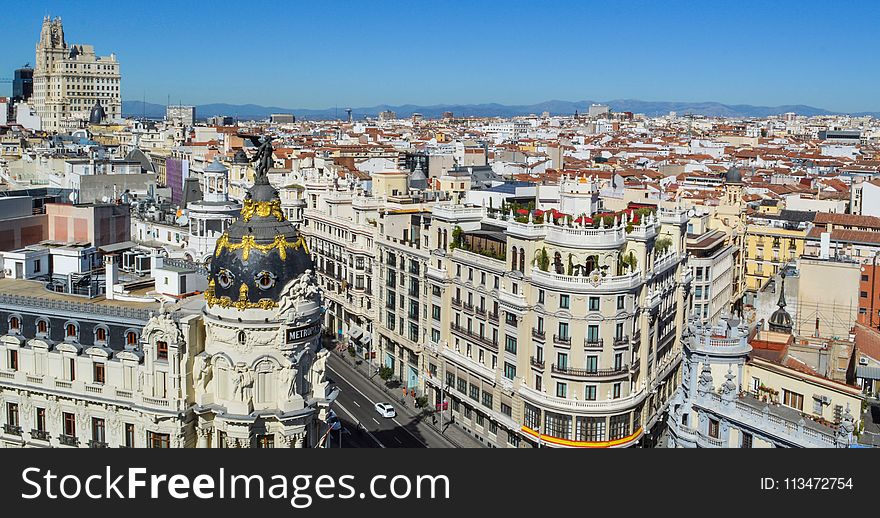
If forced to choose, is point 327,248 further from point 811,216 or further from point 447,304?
point 811,216

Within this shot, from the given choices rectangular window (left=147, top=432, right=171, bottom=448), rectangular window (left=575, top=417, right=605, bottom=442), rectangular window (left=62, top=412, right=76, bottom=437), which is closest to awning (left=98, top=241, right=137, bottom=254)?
rectangular window (left=62, top=412, right=76, bottom=437)

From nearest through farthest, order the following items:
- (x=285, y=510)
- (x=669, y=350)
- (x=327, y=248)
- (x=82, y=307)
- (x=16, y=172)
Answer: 1. (x=285, y=510)
2. (x=82, y=307)
3. (x=669, y=350)
4. (x=327, y=248)
5. (x=16, y=172)

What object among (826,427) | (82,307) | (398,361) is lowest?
(398,361)

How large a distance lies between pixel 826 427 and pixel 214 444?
3200cm

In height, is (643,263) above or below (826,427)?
above

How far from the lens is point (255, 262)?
52.0 meters

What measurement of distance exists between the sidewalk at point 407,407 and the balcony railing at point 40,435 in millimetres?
34228

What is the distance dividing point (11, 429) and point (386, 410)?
37.4 m

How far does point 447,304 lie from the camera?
87000 mm

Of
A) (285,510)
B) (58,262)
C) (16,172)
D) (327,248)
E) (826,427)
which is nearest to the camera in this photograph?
(285,510)

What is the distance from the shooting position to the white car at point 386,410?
87750 mm

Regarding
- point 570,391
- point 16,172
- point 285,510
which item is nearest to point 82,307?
point 285,510

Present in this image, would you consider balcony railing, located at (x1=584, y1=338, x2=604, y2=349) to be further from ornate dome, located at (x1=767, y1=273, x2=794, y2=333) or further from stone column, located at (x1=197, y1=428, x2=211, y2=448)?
stone column, located at (x1=197, y1=428, x2=211, y2=448)

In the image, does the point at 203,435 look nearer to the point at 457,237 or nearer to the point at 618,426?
the point at 618,426
